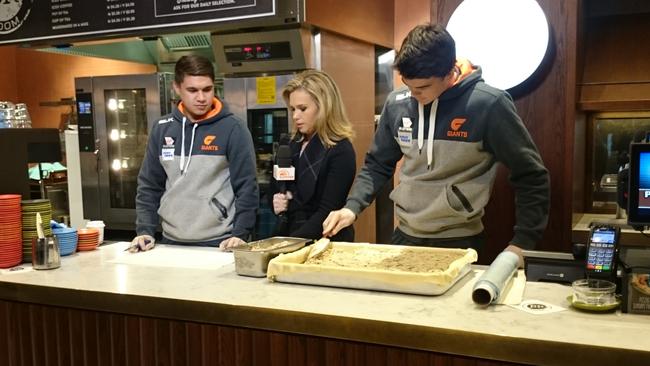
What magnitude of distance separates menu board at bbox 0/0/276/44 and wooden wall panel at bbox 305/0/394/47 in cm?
69

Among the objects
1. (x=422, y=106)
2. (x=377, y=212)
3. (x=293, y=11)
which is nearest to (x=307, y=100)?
(x=293, y=11)

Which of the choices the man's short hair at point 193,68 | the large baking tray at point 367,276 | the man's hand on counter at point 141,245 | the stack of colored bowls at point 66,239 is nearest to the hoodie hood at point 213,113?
the man's short hair at point 193,68

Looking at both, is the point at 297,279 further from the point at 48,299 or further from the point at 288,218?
the point at 288,218

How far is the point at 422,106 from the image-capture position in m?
2.46

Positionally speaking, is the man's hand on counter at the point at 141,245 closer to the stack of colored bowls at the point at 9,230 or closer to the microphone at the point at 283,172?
the stack of colored bowls at the point at 9,230

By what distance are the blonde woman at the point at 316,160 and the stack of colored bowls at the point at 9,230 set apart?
3.40 ft

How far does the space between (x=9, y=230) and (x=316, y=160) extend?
4.15ft

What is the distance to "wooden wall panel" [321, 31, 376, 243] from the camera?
13.0 feet

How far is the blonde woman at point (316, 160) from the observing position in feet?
9.25

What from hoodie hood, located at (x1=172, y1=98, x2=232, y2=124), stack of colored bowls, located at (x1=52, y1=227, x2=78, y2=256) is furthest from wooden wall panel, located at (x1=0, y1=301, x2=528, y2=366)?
hoodie hood, located at (x1=172, y1=98, x2=232, y2=124)

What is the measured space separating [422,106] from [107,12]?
5.99 ft

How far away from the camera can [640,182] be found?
5.46ft

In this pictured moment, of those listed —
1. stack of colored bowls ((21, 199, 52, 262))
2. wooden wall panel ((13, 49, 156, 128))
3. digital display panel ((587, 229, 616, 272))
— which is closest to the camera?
digital display panel ((587, 229, 616, 272))

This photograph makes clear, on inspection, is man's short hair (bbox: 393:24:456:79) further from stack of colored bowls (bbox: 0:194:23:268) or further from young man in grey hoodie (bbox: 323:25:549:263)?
stack of colored bowls (bbox: 0:194:23:268)
